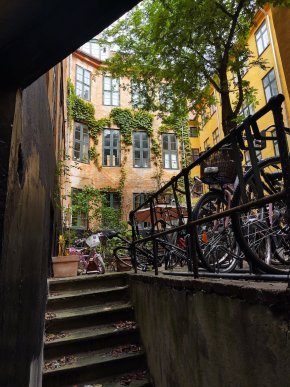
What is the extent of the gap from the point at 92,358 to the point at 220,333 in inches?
113

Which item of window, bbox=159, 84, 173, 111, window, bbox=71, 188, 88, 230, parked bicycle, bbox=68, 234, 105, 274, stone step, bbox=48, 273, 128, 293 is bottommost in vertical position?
stone step, bbox=48, 273, 128, 293

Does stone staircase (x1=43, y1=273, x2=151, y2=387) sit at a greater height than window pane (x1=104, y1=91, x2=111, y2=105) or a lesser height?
lesser

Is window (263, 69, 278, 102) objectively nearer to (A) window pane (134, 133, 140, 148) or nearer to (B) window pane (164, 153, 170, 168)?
(B) window pane (164, 153, 170, 168)

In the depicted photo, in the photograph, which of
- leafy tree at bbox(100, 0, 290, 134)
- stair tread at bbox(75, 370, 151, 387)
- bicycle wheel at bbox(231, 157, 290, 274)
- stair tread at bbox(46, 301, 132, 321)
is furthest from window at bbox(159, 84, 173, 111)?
stair tread at bbox(75, 370, 151, 387)

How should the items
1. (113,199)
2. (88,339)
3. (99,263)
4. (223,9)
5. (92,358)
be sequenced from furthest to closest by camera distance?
(113,199), (99,263), (223,9), (88,339), (92,358)

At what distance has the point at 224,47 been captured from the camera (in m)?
8.16

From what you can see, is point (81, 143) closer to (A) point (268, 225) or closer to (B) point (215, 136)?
(B) point (215, 136)

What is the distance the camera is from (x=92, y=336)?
14.8ft

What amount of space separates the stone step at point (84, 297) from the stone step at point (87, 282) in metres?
0.07

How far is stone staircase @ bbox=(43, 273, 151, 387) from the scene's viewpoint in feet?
13.2

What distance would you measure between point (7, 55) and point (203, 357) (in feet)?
7.76

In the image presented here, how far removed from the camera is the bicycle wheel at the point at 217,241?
3.20 metres

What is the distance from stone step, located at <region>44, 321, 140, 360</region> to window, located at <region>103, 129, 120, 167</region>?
47.1 feet

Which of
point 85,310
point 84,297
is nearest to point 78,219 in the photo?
point 84,297
